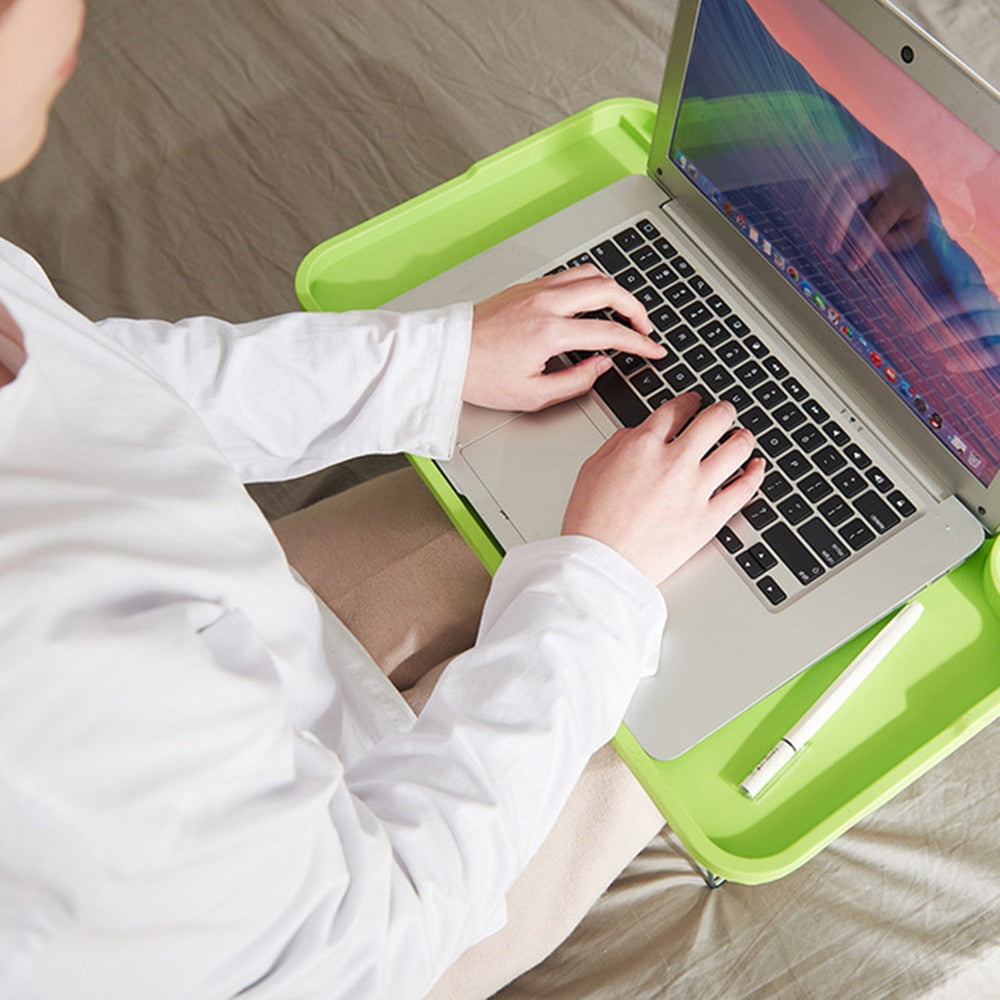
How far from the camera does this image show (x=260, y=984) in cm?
49

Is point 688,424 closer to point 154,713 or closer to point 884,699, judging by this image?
point 884,699

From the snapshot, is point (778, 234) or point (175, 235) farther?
point (175, 235)

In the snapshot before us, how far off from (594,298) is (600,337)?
0.03 m

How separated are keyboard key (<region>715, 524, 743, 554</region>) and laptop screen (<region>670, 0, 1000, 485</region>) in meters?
0.14

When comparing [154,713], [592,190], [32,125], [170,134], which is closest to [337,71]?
[170,134]

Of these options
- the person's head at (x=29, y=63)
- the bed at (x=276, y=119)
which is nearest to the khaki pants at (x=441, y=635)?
the bed at (x=276, y=119)

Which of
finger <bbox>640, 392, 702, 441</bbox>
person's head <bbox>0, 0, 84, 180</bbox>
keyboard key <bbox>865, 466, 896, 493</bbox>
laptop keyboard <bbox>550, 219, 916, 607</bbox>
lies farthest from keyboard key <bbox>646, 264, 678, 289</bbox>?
person's head <bbox>0, 0, 84, 180</bbox>

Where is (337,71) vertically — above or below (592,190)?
below

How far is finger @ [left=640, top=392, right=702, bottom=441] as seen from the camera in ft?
2.31

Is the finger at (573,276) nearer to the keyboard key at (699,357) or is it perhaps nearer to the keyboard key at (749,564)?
the keyboard key at (699,357)

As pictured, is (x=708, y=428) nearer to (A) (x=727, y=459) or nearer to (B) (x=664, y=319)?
(A) (x=727, y=459)

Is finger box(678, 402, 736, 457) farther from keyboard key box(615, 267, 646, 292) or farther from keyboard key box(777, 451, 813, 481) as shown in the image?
keyboard key box(615, 267, 646, 292)

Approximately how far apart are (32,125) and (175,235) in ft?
2.78

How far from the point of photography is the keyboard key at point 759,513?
69cm
